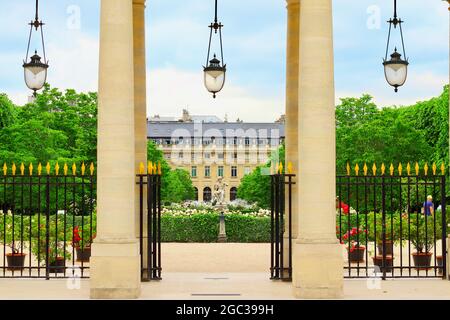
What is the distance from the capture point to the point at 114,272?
20484 millimetres

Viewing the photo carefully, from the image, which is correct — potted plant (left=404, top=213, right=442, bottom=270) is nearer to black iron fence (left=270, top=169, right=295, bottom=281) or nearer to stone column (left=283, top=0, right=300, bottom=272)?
black iron fence (left=270, top=169, right=295, bottom=281)

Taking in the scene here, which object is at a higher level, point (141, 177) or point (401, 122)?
point (401, 122)

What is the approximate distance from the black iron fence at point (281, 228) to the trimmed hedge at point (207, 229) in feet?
77.3

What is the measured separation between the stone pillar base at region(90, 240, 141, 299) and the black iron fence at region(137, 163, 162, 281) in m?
3.57

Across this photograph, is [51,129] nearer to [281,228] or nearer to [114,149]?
[281,228]

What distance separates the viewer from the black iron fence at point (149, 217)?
24328 mm

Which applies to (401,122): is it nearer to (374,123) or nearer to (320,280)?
(374,123)

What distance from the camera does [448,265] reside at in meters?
24.3

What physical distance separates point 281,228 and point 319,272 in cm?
464


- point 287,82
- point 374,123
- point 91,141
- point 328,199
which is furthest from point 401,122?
point 328,199

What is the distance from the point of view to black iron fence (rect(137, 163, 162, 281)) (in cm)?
2433

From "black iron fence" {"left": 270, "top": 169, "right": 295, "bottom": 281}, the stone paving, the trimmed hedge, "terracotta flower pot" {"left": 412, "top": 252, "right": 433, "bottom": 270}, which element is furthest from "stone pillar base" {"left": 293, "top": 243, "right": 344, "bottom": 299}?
the trimmed hedge

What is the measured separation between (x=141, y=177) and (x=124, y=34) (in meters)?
→ 4.99

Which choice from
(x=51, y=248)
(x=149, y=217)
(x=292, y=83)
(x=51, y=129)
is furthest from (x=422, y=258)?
(x=51, y=129)
